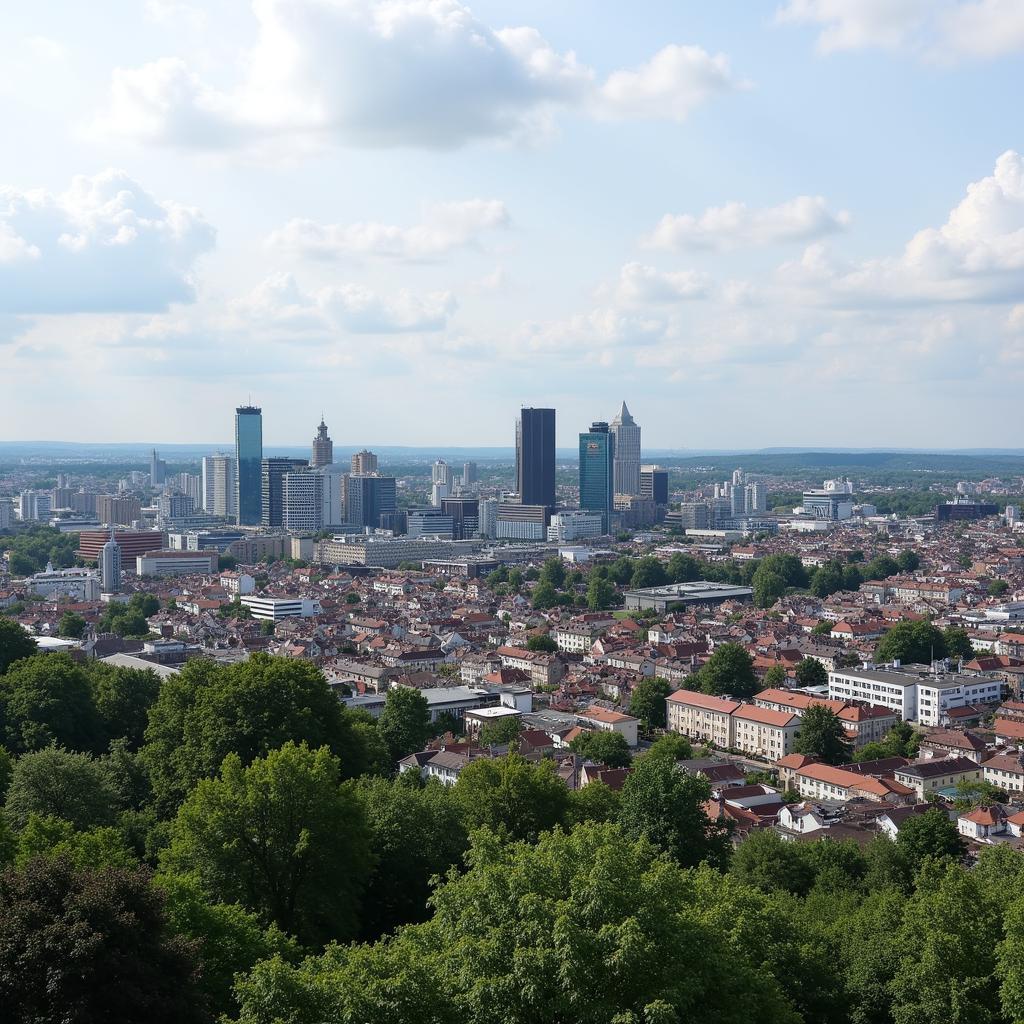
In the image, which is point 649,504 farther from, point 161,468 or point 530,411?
point 161,468

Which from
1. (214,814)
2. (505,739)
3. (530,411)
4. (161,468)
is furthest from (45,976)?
(161,468)

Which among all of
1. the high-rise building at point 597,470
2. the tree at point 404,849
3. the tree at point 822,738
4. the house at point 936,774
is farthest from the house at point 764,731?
the high-rise building at point 597,470

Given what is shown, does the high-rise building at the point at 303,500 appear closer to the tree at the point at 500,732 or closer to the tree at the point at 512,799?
the tree at the point at 500,732

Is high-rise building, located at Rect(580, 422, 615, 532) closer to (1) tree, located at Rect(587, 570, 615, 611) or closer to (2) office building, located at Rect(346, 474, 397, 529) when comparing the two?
(2) office building, located at Rect(346, 474, 397, 529)

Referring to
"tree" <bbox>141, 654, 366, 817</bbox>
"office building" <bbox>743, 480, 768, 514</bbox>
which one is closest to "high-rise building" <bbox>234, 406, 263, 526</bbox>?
"office building" <bbox>743, 480, 768, 514</bbox>

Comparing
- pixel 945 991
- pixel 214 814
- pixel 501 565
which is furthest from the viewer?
pixel 501 565

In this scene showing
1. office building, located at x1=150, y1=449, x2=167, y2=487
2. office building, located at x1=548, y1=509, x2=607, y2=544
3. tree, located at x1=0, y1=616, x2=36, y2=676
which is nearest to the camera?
tree, located at x1=0, y1=616, x2=36, y2=676
